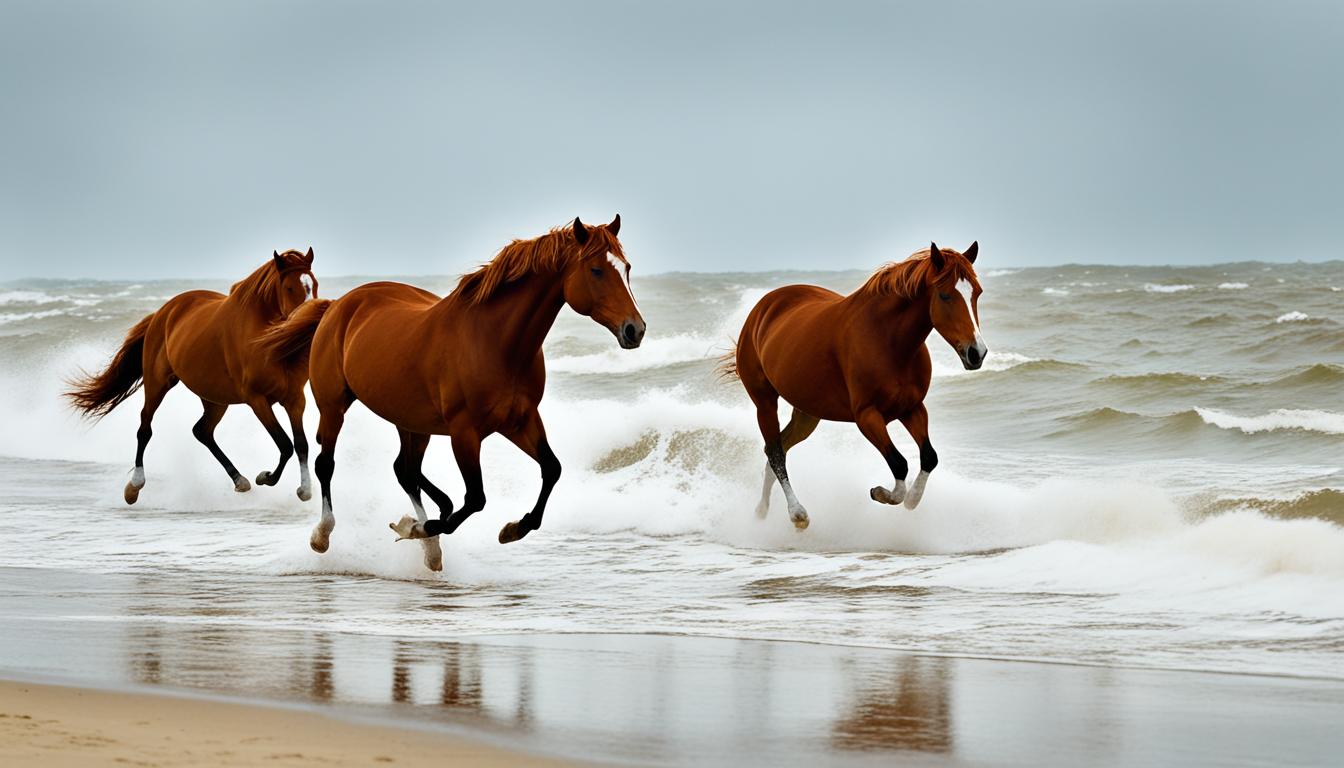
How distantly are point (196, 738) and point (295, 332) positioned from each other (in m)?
6.04

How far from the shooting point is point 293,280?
442 inches

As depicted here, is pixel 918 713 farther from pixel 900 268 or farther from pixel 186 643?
pixel 900 268

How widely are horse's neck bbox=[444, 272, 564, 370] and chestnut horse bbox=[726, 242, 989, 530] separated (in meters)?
2.18

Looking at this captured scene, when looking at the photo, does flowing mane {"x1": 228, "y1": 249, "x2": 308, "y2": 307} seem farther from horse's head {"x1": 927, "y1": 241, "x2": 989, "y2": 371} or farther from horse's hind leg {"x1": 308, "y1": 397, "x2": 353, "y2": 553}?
horse's head {"x1": 927, "y1": 241, "x2": 989, "y2": 371}

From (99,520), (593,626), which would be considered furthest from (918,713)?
(99,520)

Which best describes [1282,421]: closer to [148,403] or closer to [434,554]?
[434,554]

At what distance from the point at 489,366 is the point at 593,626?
1.80 meters

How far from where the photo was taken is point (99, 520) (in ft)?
40.9

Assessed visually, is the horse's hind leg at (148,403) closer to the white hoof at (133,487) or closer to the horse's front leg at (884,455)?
the white hoof at (133,487)

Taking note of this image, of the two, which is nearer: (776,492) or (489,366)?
(489,366)

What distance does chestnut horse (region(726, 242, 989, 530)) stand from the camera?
926cm

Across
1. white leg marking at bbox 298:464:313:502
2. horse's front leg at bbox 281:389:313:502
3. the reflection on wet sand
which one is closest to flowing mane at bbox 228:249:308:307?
horse's front leg at bbox 281:389:313:502

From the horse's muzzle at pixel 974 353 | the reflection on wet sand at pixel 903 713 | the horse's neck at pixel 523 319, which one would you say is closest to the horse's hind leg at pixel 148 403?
the horse's neck at pixel 523 319

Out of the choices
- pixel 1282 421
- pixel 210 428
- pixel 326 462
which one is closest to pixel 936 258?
pixel 326 462
